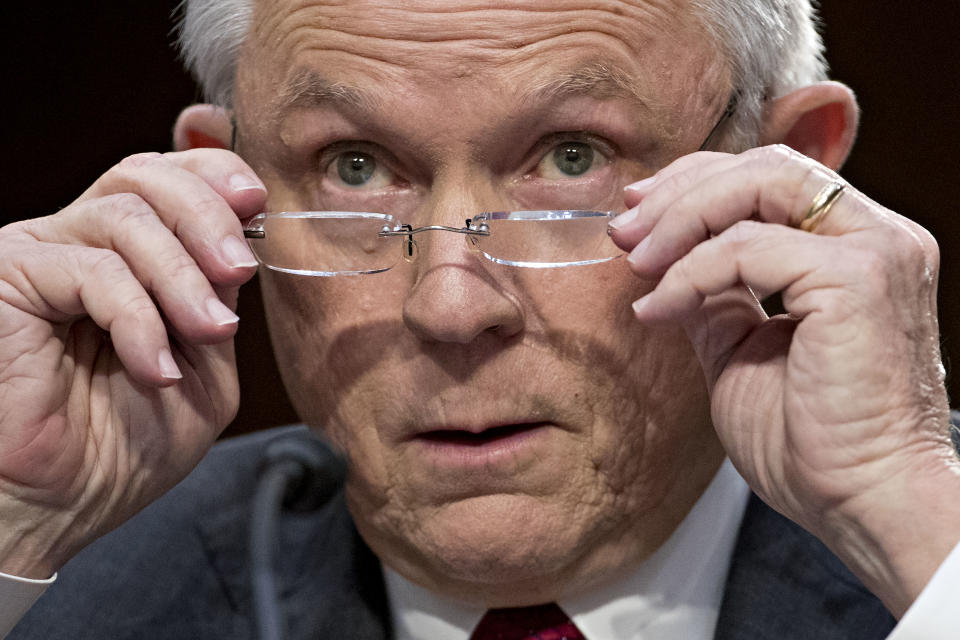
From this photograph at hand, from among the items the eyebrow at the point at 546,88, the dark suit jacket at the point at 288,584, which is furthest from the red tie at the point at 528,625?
the eyebrow at the point at 546,88

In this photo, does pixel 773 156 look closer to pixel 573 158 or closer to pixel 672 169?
pixel 672 169

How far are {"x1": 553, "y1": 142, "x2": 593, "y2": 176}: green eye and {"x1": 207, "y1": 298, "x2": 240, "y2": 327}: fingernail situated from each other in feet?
1.80

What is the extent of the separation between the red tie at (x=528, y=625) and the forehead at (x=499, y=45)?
875 mm

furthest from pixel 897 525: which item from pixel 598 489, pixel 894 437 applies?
pixel 598 489

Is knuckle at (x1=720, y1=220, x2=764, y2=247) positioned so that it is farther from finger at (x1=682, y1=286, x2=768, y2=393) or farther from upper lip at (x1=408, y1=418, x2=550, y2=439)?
upper lip at (x1=408, y1=418, x2=550, y2=439)

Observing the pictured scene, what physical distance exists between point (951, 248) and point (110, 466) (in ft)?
8.18

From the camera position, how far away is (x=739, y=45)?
1.77 m

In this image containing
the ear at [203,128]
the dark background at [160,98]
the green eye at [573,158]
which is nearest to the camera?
the green eye at [573,158]

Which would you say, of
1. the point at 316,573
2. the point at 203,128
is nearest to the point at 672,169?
the point at 203,128

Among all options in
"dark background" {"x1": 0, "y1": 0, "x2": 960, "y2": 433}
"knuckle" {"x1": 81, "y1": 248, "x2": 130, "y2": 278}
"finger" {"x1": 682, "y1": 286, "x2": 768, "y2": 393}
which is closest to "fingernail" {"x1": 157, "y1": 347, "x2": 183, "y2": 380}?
"knuckle" {"x1": 81, "y1": 248, "x2": 130, "y2": 278}

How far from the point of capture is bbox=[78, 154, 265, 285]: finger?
5.06ft

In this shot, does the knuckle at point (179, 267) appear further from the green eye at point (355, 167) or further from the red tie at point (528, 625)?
the red tie at point (528, 625)

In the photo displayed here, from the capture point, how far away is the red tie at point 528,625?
1.90 meters

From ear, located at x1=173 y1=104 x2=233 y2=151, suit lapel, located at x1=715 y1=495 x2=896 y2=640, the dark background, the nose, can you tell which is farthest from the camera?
the dark background
